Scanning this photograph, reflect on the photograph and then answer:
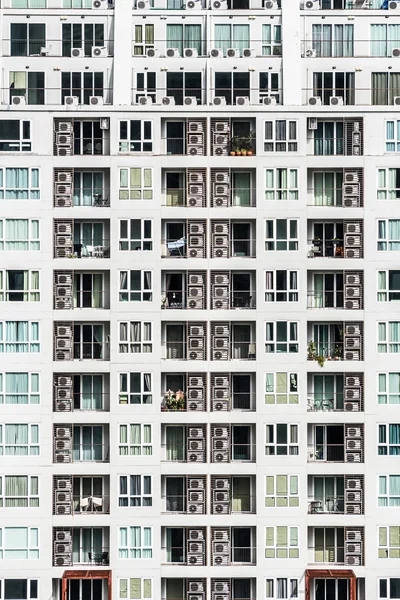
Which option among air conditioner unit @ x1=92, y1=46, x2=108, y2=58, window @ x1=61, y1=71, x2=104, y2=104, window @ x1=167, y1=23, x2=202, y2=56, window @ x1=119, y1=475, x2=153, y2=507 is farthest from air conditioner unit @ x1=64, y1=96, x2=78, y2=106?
window @ x1=119, y1=475, x2=153, y2=507

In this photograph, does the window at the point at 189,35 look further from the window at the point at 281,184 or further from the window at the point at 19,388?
the window at the point at 19,388

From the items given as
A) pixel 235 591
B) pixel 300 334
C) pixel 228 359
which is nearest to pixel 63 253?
pixel 228 359

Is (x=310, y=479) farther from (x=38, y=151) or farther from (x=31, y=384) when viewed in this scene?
(x=38, y=151)

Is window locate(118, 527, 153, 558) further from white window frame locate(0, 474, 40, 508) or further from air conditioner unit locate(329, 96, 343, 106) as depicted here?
air conditioner unit locate(329, 96, 343, 106)

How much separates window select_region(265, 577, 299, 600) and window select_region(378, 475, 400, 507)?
5.03 metres

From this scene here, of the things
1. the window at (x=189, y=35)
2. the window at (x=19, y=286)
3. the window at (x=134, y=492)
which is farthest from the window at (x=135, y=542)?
the window at (x=189, y=35)

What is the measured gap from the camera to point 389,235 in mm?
37250

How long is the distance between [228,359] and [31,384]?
842cm

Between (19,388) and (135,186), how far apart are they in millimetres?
9901

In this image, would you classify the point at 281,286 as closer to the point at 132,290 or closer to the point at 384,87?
the point at 132,290

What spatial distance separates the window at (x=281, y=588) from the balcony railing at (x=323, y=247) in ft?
45.6

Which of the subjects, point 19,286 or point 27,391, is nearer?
point 27,391

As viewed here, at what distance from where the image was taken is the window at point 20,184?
3709 centimetres

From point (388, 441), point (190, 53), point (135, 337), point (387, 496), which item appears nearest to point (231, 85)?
point (190, 53)
